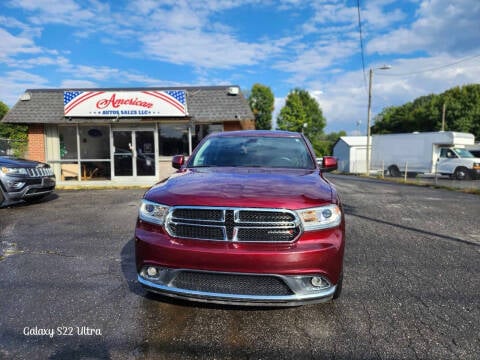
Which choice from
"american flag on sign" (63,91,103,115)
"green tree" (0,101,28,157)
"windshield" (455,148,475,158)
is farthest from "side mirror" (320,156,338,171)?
"windshield" (455,148,475,158)

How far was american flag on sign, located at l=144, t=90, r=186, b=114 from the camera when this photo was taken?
43.5 ft

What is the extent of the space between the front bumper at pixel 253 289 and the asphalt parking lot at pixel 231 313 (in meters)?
0.31

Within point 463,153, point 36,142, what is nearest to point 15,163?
point 36,142

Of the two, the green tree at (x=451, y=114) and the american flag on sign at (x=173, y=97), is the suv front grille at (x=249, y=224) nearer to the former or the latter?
the american flag on sign at (x=173, y=97)

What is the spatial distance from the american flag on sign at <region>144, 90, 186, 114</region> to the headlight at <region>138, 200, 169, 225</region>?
1090cm

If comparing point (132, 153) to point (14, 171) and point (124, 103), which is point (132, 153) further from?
→ point (14, 171)

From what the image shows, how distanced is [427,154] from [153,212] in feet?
83.5

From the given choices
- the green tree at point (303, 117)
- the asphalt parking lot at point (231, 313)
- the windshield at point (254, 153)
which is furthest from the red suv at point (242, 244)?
the green tree at point (303, 117)

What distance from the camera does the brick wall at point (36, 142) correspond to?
14.0 metres

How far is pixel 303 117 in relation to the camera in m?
50.9

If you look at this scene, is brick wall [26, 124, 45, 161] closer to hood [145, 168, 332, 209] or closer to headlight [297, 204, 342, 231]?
hood [145, 168, 332, 209]

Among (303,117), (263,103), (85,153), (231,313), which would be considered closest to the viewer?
(231,313)

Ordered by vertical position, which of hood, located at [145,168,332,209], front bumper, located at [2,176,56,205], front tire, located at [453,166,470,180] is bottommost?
front tire, located at [453,166,470,180]

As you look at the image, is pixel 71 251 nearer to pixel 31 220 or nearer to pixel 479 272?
pixel 31 220
